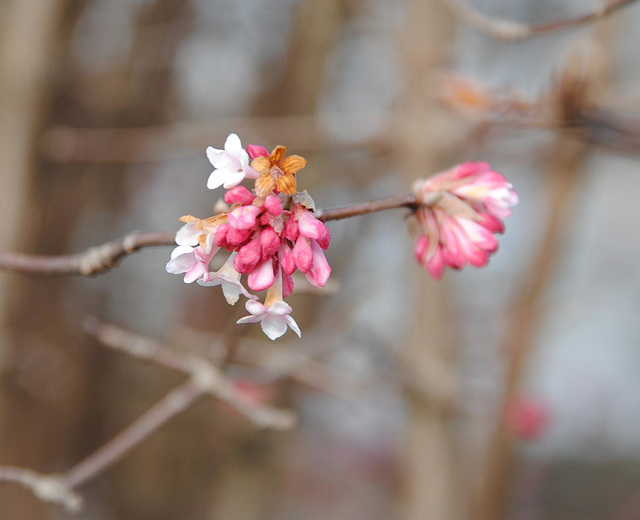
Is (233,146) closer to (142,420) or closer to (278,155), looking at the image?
(278,155)

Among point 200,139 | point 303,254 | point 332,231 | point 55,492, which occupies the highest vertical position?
point 332,231

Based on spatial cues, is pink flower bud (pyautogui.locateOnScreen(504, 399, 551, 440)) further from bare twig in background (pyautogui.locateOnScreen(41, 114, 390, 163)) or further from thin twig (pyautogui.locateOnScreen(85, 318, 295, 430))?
thin twig (pyautogui.locateOnScreen(85, 318, 295, 430))

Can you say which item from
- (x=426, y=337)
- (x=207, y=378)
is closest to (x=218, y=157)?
(x=207, y=378)

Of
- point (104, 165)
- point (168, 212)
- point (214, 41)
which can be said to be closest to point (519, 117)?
point (104, 165)

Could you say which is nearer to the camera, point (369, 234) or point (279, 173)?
point (279, 173)

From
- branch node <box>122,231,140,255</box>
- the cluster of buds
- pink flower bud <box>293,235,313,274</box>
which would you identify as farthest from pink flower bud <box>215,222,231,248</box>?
branch node <box>122,231,140,255</box>

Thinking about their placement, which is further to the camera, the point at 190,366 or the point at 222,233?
the point at 190,366

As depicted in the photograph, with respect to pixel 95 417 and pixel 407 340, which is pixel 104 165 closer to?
pixel 95 417
